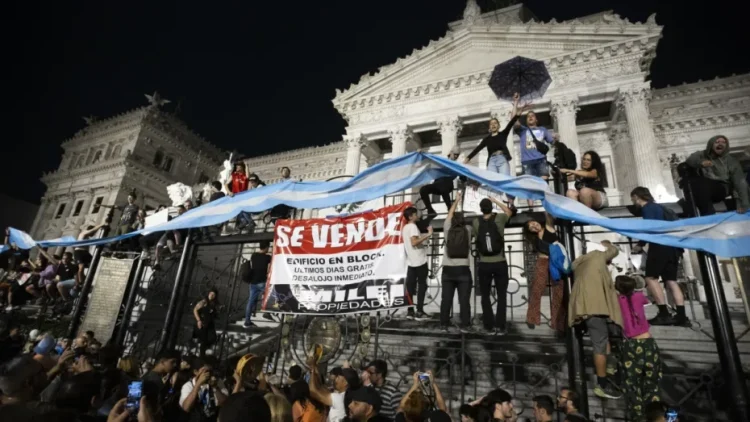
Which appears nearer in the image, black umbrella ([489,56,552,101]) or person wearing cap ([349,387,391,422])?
person wearing cap ([349,387,391,422])

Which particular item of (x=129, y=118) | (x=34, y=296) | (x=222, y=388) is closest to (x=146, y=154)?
(x=129, y=118)

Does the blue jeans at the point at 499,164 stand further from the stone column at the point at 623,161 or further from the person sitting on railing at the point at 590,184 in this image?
the stone column at the point at 623,161

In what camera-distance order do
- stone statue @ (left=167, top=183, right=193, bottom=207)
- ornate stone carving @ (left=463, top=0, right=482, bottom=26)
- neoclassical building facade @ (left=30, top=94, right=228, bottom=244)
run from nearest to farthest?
1. stone statue @ (left=167, top=183, right=193, bottom=207)
2. ornate stone carving @ (left=463, top=0, right=482, bottom=26)
3. neoclassical building facade @ (left=30, top=94, right=228, bottom=244)

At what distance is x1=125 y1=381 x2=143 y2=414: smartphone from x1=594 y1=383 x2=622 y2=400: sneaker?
496 cm

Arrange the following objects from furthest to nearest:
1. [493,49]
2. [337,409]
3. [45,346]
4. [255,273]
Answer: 1. [493,49]
2. [255,273]
3. [45,346]
4. [337,409]

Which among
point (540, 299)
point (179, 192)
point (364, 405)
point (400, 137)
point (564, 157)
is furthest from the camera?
point (400, 137)

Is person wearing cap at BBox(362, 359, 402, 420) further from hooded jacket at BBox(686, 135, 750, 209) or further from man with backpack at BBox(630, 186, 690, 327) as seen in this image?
hooded jacket at BBox(686, 135, 750, 209)

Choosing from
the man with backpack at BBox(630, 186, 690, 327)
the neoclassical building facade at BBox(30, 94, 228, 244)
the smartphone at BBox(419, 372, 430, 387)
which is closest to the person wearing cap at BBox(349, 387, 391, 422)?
the smartphone at BBox(419, 372, 430, 387)

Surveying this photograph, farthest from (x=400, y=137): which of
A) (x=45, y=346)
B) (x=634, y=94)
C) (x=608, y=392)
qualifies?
(x=608, y=392)

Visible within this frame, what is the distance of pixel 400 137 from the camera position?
24.1 meters

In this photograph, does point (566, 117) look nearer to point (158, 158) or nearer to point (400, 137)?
point (400, 137)

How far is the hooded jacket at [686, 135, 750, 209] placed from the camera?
16.7 feet

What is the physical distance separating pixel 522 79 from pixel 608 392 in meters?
7.10

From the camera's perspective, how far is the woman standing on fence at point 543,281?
542cm
